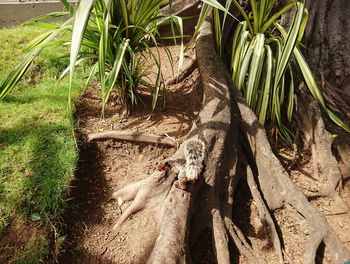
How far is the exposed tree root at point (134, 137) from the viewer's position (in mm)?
1700

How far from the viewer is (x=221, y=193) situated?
61.1 inches

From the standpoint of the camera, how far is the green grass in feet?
4.17

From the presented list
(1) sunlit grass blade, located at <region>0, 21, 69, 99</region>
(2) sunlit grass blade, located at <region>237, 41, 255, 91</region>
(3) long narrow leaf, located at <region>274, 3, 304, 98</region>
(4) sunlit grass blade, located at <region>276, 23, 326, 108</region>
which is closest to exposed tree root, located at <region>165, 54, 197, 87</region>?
(2) sunlit grass blade, located at <region>237, 41, 255, 91</region>

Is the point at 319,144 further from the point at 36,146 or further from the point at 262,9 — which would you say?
the point at 36,146

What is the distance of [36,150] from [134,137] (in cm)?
66

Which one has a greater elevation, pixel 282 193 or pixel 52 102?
pixel 52 102

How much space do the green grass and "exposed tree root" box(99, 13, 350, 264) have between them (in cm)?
40

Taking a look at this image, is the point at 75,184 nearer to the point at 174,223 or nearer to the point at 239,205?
the point at 174,223

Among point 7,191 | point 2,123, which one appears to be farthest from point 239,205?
point 2,123

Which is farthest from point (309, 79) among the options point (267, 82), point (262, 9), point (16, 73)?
point (16, 73)

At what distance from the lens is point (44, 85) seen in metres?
2.15

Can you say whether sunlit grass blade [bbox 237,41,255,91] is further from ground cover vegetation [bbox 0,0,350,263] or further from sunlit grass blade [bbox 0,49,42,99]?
sunlit grass blade [bbox 0,49,42,99]

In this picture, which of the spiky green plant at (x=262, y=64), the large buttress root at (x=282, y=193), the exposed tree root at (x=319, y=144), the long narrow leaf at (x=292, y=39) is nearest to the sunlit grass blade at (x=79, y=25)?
the spiky green plant at (x=262, y=64)

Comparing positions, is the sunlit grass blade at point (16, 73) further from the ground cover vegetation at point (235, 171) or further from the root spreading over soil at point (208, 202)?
the root spreading over soil at point (208, 202)
